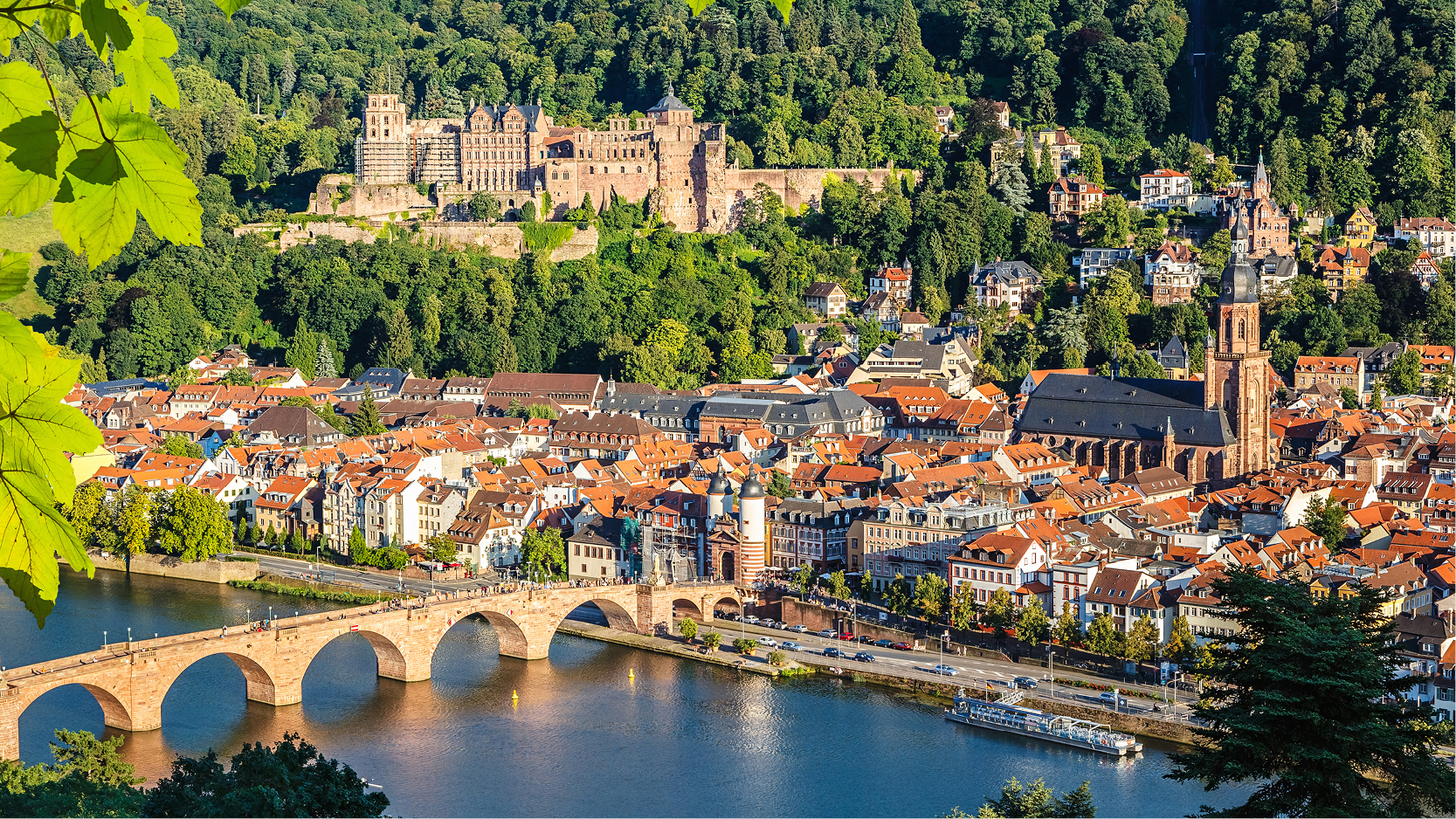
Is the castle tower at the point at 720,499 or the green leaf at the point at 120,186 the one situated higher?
the green leaf at the point at 120,186

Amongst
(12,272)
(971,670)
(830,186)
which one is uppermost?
(830,186)

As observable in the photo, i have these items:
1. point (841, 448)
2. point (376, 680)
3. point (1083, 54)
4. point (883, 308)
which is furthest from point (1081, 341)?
point (376, 680)

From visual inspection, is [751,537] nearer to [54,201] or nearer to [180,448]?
[180,448]

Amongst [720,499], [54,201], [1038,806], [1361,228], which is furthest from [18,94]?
[1361,228]

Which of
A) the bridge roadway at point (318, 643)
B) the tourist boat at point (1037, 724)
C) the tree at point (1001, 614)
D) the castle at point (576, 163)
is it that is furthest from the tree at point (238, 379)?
the tourist boat at point (1037, 724)

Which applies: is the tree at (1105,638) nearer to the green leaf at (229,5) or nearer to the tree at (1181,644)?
the tree at (1181,644)

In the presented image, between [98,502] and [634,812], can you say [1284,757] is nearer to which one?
[634,812]
